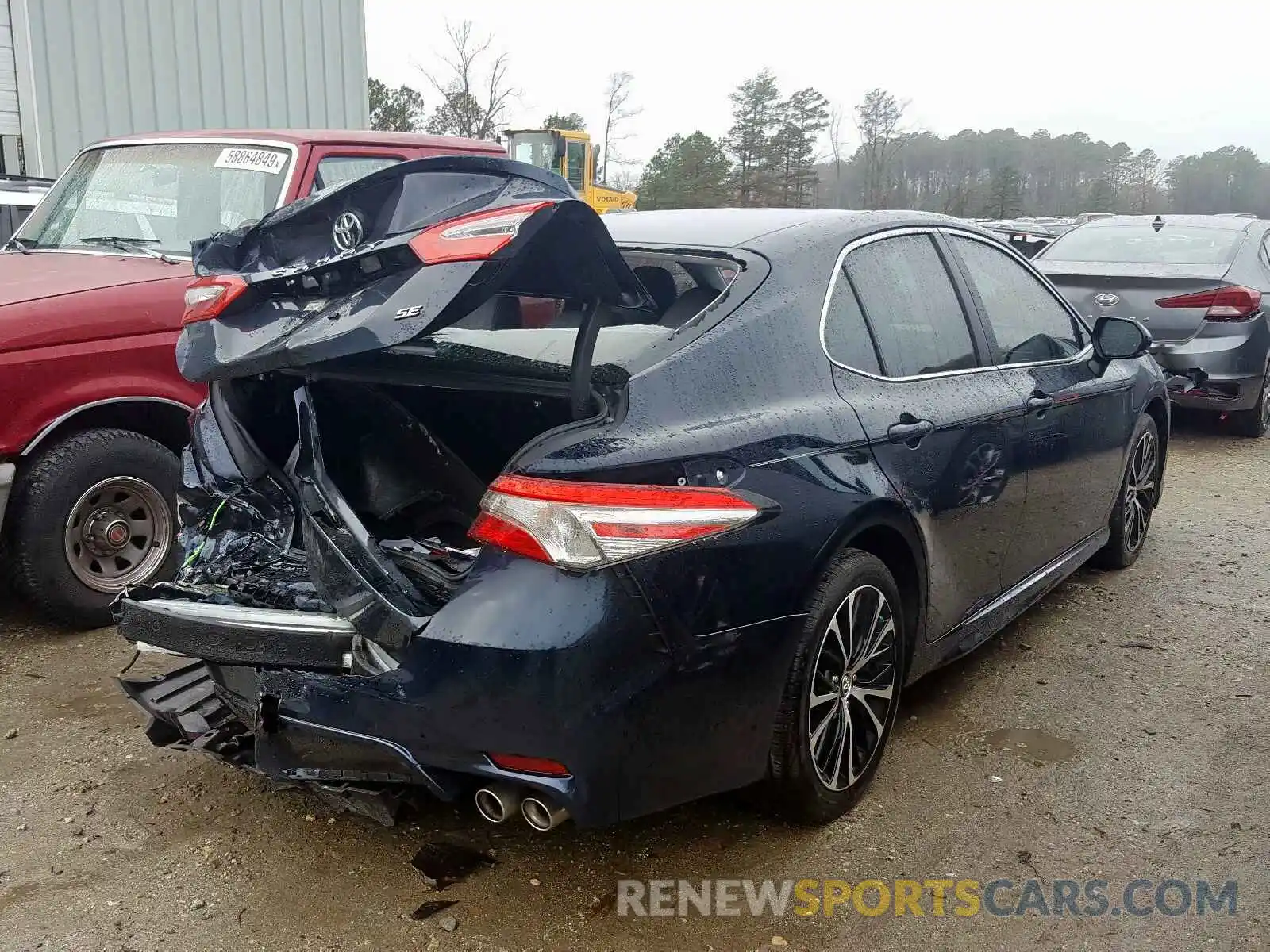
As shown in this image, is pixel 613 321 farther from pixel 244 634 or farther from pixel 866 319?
pixel 244 634

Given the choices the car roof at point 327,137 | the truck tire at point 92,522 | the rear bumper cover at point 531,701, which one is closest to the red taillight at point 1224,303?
the car roof at point 327,137

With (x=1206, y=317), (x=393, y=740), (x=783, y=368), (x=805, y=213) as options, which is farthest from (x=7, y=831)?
(x=1206, y=317)

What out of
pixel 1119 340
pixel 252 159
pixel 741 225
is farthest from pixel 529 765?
pixel 252 159

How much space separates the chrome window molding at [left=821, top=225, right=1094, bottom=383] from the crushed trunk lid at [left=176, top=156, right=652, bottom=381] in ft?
2.20

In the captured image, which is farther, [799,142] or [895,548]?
[799,142]

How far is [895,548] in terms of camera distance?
3.21m

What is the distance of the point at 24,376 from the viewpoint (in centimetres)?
408

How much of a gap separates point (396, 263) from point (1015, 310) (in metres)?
2.62

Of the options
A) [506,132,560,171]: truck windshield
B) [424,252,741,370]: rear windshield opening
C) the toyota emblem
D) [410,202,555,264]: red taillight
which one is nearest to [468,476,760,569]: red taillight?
[424,252,741,370]: rear windshield opening

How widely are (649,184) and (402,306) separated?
147ft

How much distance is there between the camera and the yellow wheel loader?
74.3ft

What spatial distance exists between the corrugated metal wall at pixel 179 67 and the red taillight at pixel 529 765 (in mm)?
11665

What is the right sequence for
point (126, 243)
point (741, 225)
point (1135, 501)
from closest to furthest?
point (741, 225) → point (126, 243) → point (1135, 501)

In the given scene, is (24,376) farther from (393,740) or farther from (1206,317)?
(1206,317)
